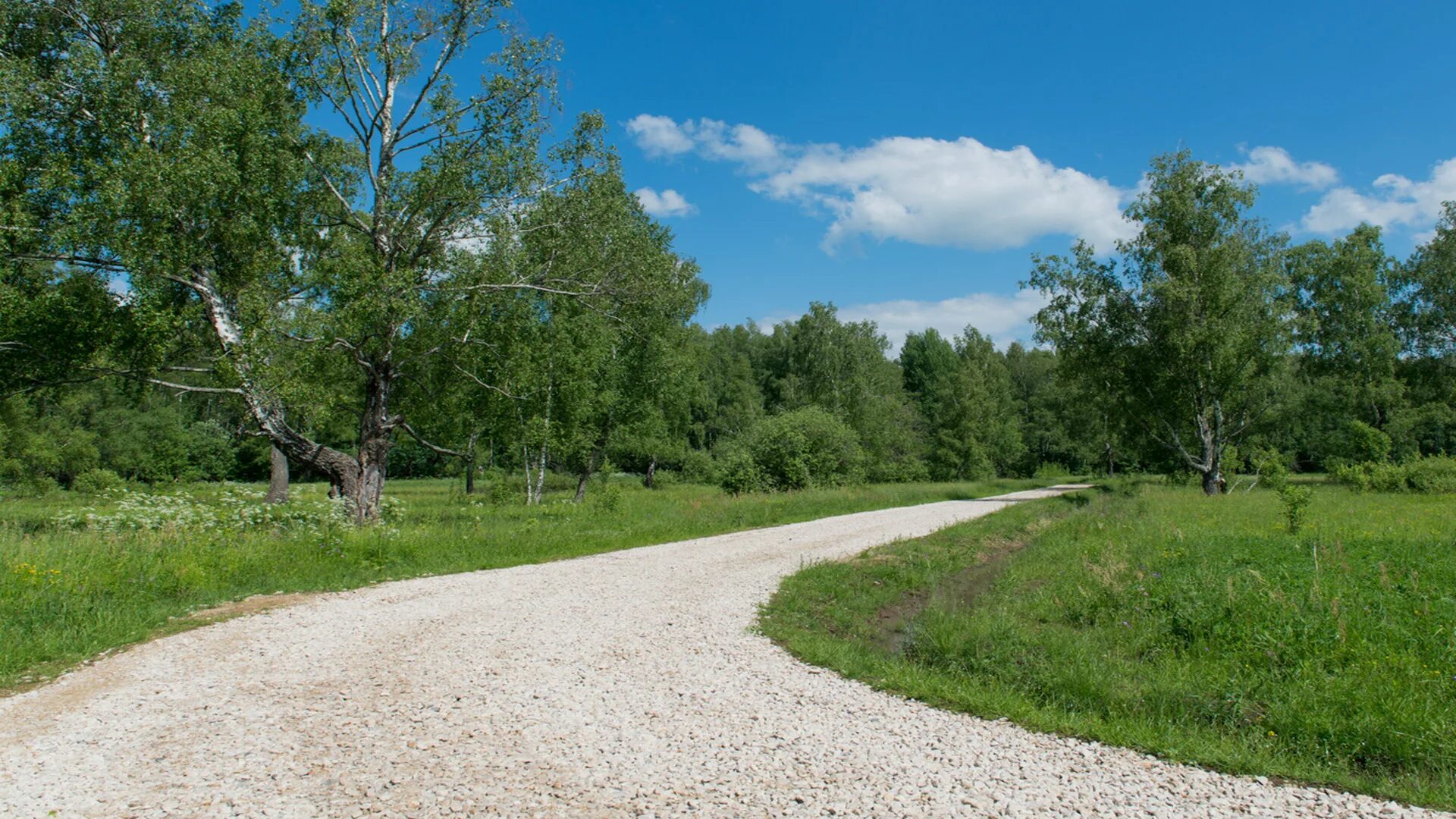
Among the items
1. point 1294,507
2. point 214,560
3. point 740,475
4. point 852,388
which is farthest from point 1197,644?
point 852,388

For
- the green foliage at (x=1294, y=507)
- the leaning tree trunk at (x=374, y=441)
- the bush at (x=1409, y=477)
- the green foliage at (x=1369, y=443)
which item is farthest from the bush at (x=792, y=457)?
the green foliage at (x=1369, y=443)

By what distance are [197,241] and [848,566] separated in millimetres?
15294

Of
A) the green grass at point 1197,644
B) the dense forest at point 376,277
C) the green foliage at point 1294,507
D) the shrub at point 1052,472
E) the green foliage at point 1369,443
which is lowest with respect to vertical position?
the shrub at point 1052,472

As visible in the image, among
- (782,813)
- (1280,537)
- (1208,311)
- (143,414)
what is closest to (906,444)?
(1208,311)

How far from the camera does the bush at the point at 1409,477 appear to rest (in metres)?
28.0

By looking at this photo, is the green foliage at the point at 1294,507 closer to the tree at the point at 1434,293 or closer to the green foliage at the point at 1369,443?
the green foliage at the point at 1369,443

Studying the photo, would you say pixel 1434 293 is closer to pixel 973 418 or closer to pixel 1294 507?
pixel 973 418

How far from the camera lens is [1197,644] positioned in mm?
7770

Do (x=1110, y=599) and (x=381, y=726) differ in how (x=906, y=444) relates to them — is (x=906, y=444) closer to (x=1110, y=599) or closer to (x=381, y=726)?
(x=1110, y=599)

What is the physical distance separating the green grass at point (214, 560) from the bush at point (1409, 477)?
88.2 feet

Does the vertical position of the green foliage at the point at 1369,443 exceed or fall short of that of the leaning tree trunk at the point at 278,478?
it exceeds it

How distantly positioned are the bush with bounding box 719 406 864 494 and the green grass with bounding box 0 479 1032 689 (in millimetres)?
12749

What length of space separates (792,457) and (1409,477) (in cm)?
2473

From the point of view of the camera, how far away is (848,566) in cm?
1298
